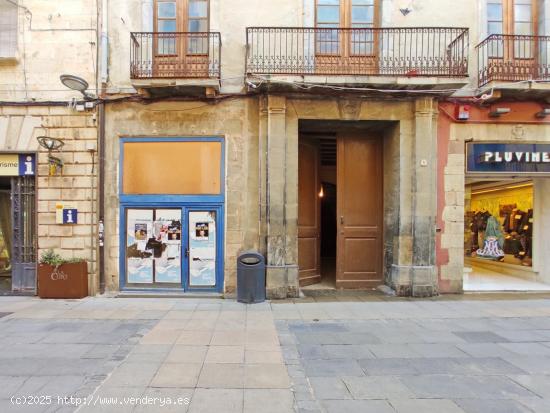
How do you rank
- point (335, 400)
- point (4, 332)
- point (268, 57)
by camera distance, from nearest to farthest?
point (335, 400) < point (4, 332) < point (268, 57)

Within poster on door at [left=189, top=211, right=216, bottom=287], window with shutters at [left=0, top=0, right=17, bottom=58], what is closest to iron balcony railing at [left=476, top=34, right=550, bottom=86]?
poster on door at [left=189, top=211, right=216, bottom=287]

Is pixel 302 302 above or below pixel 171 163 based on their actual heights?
below

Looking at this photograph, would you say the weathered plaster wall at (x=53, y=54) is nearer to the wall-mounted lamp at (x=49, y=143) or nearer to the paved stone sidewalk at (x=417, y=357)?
the wall-mounted lamp at (x=49, y=143)

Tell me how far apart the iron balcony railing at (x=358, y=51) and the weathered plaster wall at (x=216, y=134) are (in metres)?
1.24

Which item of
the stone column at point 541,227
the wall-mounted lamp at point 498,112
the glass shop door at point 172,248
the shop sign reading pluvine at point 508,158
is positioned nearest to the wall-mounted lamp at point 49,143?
the glass shop door at point 172,248

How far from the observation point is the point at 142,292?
8.61 meters

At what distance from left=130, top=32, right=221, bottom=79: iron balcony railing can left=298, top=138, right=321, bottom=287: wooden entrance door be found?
302cm

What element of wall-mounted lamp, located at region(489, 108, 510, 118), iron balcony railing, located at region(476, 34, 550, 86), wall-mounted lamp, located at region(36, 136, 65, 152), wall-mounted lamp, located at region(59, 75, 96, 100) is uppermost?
iron balcony railing, located at region(476, 34, 550, 86)

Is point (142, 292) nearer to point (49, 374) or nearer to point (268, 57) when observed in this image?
point (49, 374)

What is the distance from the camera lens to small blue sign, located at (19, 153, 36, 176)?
28.4 ft

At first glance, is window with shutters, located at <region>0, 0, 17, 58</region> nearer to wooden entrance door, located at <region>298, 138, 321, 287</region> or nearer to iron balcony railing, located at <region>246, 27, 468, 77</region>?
iron balcony railing, located at <region>246, 27, 468, 77</region>

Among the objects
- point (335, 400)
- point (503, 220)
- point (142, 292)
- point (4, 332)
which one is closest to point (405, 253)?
point (503, 220)

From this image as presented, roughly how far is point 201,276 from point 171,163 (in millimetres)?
2762

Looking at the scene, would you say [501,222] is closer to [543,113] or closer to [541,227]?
[541,227]
